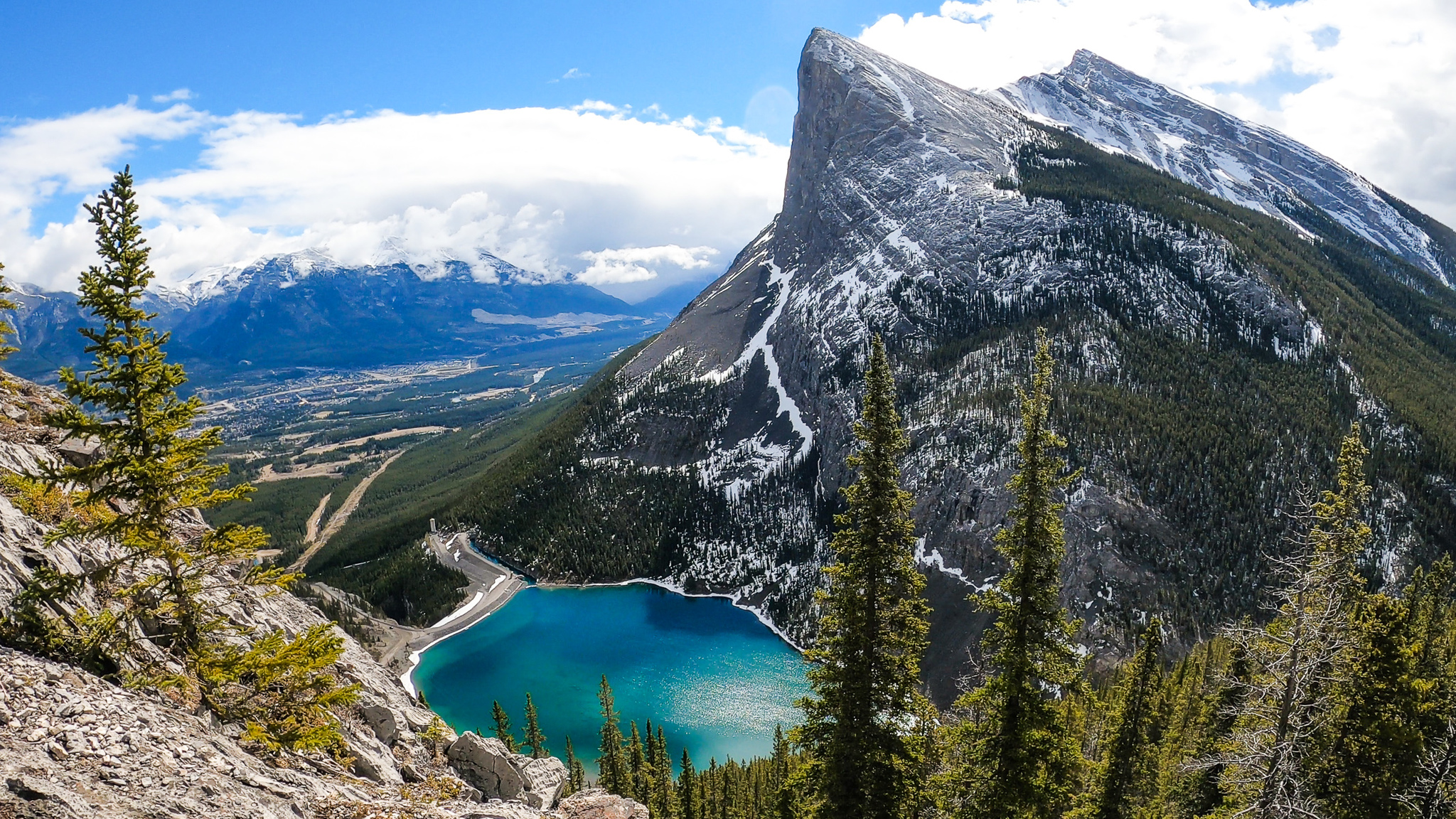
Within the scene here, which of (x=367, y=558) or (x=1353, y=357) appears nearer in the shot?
(x=1353, y=357)

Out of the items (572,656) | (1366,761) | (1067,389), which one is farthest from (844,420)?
(1366,761)

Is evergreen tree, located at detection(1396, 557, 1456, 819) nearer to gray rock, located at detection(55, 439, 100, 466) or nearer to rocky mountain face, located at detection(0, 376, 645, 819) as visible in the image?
rocky mountain face, located at detection(0, 376, 645, 819)

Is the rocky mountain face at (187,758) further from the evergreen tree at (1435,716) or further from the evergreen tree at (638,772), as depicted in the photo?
the evergreen tree at (638,772)

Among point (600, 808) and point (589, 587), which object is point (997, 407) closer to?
point (589, 587)

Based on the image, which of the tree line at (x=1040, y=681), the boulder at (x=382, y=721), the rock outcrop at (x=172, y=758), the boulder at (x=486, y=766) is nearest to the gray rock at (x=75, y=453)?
the rock outcrop at (x=172, y=758)

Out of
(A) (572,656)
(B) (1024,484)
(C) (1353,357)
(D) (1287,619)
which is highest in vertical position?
(C) (1353,357)

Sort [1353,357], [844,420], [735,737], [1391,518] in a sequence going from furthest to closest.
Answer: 1. [844,420]
2. [1353,357]
3. [1391,518]
4. [735,737]

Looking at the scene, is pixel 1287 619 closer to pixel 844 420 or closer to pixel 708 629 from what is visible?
pixel 708 629
